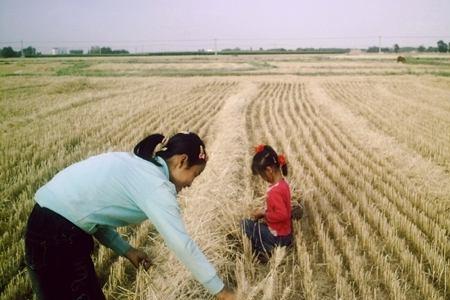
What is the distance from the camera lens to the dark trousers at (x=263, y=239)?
4.04 meters

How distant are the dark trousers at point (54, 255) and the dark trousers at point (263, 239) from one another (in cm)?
196

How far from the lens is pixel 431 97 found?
676 inches

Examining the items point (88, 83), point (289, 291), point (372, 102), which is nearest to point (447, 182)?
point (289, 291)

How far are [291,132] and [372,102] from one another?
6642 mm

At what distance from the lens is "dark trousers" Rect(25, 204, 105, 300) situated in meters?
2.30

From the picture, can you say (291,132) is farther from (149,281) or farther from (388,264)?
(149,281)

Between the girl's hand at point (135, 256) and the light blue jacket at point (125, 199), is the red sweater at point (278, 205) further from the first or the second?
the light blue jacket at point (125, 199)

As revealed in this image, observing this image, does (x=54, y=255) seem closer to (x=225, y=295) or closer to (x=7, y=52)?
(x=225, y=295)

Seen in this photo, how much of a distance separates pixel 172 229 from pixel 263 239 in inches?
Answer: 84.9

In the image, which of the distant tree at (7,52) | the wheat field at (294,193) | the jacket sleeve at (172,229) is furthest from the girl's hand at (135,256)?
the distant tree at (7,52)

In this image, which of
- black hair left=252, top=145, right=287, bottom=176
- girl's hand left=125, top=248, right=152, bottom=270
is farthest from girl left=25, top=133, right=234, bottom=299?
black hair left=252, top=145, right=287, bottom=176

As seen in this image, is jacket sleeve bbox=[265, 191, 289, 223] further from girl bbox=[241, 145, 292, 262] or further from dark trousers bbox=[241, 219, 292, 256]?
dark trousers bbox=[241, 219, 292, 256]

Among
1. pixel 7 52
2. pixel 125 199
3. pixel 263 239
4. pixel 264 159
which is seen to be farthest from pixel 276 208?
pixel 7 52

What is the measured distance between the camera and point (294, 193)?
5539mm
